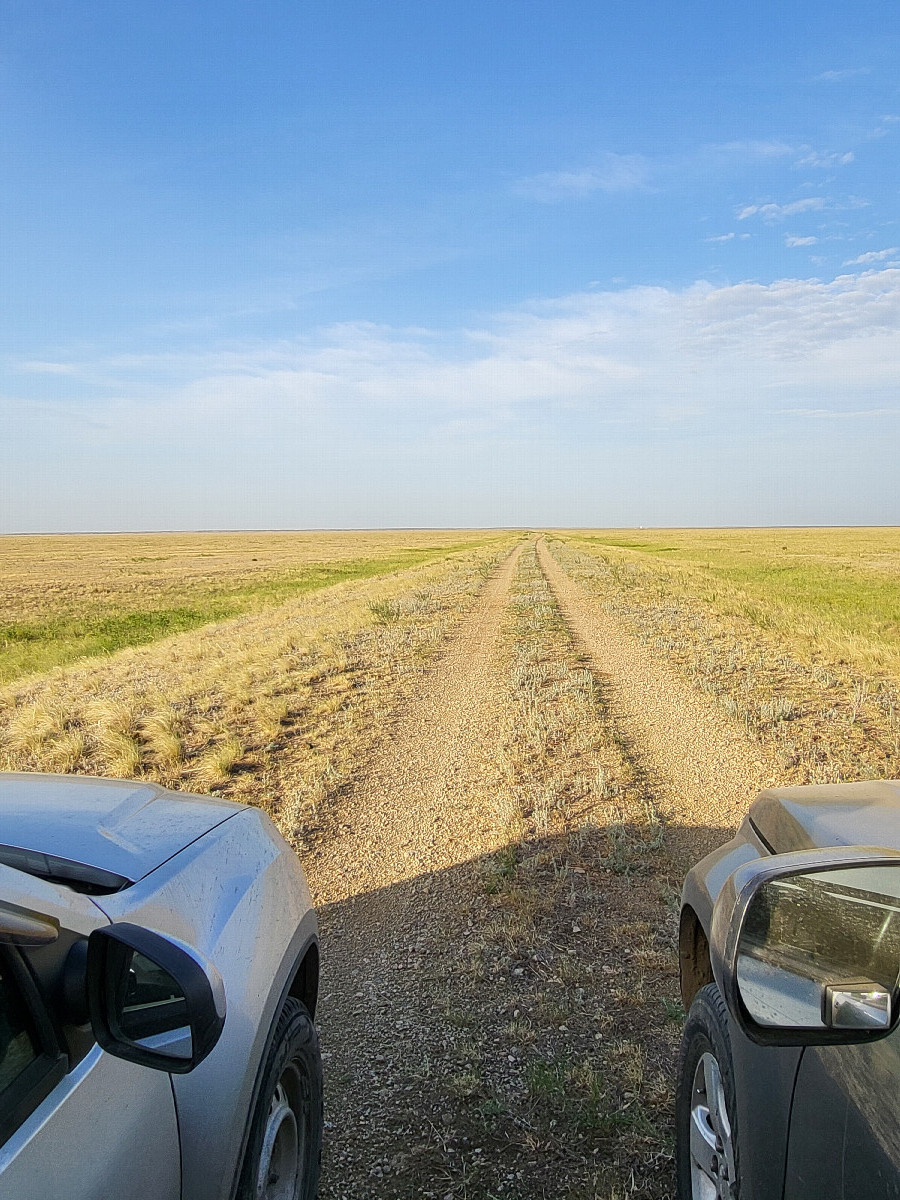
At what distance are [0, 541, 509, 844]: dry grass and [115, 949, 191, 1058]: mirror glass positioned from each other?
172 inches

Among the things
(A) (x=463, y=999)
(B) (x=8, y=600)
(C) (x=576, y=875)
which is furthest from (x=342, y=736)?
(B) (x=8, y=600)

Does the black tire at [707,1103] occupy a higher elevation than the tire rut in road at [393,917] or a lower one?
higher

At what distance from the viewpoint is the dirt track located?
9.53ft

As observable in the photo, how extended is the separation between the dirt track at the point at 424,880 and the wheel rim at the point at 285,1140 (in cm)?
53

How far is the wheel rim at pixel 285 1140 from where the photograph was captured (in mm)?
2168

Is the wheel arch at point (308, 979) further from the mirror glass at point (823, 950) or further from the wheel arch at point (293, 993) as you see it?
the mirror glass at point (823, 950)

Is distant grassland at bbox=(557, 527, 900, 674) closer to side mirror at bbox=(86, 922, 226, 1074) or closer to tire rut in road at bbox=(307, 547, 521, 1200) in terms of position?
tire rut in road at bbox=(307, 547, 521, 1200)

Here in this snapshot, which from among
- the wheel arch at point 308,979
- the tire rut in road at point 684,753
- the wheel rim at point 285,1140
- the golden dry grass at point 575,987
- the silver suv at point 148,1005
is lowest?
the golden dry grass at point 575,987

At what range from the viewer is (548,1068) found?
3254mm

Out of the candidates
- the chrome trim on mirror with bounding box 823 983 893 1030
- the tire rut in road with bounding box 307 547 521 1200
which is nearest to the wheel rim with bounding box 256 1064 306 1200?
the tire rut in road with bounding box 307 547 521 1200

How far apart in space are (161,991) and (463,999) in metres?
2.59

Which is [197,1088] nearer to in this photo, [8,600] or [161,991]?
[161,991]

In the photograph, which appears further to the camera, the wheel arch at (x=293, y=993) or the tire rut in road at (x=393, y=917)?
the tire rut in road at (x=393, y=917)

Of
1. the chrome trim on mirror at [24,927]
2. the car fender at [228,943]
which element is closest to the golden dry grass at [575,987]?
the car fender at [228,943]
